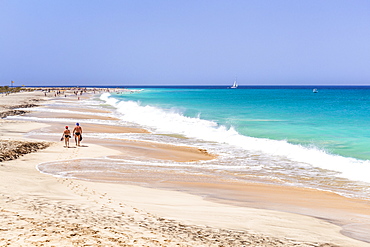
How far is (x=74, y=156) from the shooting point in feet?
54.9

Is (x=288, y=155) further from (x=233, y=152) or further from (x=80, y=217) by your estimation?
(x=80, y=217)

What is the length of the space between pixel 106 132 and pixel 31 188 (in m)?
17.3

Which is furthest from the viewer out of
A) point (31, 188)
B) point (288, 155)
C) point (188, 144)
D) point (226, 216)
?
point (188, 144)

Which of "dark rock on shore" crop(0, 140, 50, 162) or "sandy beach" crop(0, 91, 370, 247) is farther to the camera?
"dark rock on shore" crop(0, 140, 50, 162)

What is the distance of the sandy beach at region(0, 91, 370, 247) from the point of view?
6.61 m

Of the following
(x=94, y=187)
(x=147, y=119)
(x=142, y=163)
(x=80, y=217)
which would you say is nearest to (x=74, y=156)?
(x=142, y=163)

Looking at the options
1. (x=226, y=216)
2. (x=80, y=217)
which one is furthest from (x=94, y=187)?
(x=226, y=216)

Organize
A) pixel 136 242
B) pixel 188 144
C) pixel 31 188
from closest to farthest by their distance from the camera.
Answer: pixel 136 242
pixel 31 188
pixel 188 144

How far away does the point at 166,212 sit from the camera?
337 inches

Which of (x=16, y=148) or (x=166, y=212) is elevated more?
(x=16, y=148)

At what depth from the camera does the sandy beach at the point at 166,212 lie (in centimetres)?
661

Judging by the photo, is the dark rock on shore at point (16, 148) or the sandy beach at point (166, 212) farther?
the dark rock on shore at point (16, 148)

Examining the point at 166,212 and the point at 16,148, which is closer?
the point at 166,212

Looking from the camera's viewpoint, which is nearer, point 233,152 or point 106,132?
point 233,152
